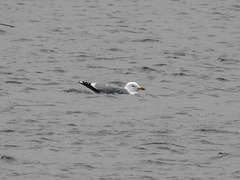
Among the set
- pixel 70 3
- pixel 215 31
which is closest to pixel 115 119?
pixel 215 31

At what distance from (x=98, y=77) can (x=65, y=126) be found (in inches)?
292

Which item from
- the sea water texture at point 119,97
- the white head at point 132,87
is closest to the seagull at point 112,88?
the white head at point 132,87

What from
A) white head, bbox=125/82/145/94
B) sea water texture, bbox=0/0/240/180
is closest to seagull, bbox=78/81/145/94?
white head, bbox=125/82/145/94

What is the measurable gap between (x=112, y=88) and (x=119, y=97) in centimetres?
42

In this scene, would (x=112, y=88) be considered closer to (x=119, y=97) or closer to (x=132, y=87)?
(x=119, y=97)

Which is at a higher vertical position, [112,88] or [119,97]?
[112,88]

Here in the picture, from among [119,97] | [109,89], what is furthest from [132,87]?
[109,89]

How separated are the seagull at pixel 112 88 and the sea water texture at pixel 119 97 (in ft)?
0.68

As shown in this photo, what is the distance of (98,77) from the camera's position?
25000 millimetres

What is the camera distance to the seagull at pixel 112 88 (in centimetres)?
2259

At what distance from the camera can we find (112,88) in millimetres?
22859

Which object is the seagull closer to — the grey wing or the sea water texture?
the grey wing

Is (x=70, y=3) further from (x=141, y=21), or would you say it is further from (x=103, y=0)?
(x=141, y=21)

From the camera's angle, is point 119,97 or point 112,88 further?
point 112,88
